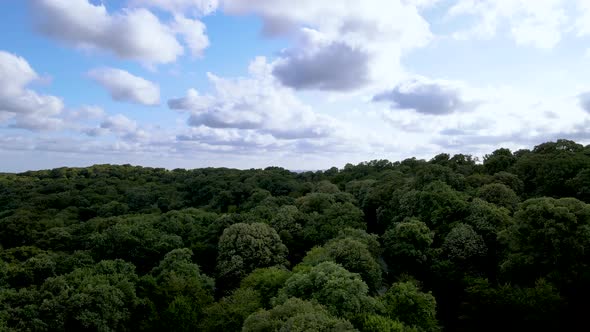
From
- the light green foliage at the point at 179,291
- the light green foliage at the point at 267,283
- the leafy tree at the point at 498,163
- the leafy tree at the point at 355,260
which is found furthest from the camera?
the leafy tree at the point at 498,163

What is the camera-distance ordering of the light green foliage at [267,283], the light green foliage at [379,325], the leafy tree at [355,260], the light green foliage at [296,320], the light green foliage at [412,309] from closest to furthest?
the light green foliage at [296,320], the light green foliage at [379,325], the light green foliage at [412,309], the light green foliage at [267,283], the leafy tree at [355,260]

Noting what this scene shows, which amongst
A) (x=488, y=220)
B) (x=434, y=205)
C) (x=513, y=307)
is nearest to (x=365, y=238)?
(x=434, y=205)

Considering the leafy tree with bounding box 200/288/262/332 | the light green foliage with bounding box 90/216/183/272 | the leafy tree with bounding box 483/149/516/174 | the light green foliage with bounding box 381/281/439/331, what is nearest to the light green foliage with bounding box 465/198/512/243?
Result: the light green foliage with bounding box 381/281/439/331

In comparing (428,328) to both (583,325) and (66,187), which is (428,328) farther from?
(66,187)

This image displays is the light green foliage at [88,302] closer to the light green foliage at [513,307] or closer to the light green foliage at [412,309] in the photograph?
the light green foliage at [412,309]

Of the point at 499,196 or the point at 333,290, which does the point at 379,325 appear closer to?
the point at 333,290

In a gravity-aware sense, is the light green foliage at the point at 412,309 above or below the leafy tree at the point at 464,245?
below

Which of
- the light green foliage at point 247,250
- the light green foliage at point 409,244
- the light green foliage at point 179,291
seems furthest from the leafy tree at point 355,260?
the light green foliage at point 179,291

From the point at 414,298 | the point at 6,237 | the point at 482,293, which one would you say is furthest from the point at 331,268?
the point at 6,237
